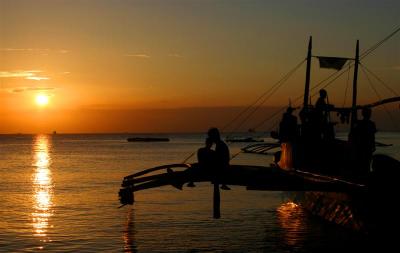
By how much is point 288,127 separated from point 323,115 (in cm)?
167

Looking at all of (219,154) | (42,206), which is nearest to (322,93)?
(219,154)

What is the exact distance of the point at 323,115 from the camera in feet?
77.3

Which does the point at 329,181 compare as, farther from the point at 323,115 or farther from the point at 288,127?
the point at 288,127

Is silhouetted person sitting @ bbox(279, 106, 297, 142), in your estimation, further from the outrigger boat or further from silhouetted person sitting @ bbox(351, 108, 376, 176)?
silhouetted person sitting @ bbox(351, 108, 376, 176)

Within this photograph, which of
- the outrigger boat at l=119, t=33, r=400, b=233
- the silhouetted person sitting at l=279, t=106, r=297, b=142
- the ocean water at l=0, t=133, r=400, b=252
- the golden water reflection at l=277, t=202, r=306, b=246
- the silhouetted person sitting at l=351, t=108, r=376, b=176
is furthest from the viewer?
the silhouetted person sitting at l=279, t=106, r=297, b=142

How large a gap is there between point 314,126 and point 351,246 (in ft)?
18.7

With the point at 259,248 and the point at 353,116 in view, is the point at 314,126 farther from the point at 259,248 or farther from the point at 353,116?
the point at 259,248

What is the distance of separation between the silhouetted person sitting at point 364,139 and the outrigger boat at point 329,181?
33 centimetres

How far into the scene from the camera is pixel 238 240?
64.4ft

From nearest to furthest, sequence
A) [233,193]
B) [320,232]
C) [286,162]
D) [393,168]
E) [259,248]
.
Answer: [393,168]
[259,248]
[320,232]
[286,162]
[233,193]

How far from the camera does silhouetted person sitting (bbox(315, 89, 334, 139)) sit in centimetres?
2250

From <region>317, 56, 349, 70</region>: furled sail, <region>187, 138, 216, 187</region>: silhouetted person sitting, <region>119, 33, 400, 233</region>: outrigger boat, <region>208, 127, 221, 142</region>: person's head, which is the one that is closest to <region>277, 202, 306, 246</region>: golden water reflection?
<region>119, 33, 400, 233</region>: outrigger boat

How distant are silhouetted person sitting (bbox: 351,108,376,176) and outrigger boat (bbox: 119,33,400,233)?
0.33 m

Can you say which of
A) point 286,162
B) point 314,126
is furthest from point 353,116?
point 286,162
